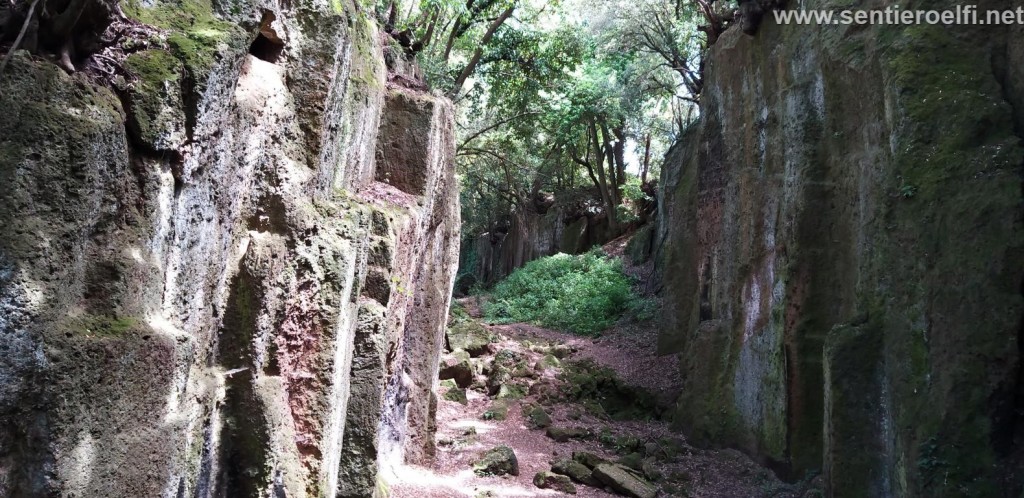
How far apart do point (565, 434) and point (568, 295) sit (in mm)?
9649

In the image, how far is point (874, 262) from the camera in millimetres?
5848

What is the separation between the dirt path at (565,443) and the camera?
706 cm

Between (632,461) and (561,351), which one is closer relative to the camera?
(632,461)

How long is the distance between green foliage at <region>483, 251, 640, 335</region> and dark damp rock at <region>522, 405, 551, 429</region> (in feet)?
19.9

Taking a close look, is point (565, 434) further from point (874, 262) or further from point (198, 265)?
point (198, 265)

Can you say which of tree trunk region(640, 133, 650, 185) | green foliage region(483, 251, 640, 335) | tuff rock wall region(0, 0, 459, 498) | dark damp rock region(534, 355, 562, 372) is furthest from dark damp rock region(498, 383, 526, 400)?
tree trunk region(640, 133, 650, 185)

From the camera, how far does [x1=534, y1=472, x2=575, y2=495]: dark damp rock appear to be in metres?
7.27

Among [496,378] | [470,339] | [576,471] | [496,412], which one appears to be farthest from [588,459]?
[470,339]

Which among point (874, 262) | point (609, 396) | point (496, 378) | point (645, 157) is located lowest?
point (609, 396)

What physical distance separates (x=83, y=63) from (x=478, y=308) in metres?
19.0

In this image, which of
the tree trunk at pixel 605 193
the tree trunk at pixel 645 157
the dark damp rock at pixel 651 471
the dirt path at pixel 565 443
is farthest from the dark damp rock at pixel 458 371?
the tree trunk at pixel 645 157

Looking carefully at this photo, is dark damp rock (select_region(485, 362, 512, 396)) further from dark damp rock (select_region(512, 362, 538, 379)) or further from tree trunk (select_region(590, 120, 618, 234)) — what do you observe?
tree trunk (select_region(590, 120, 618, 234))

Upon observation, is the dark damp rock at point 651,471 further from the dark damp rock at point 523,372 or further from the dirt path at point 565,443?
the dark damp rock at point 523,372

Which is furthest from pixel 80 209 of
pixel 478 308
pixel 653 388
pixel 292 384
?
pixel 478 308
